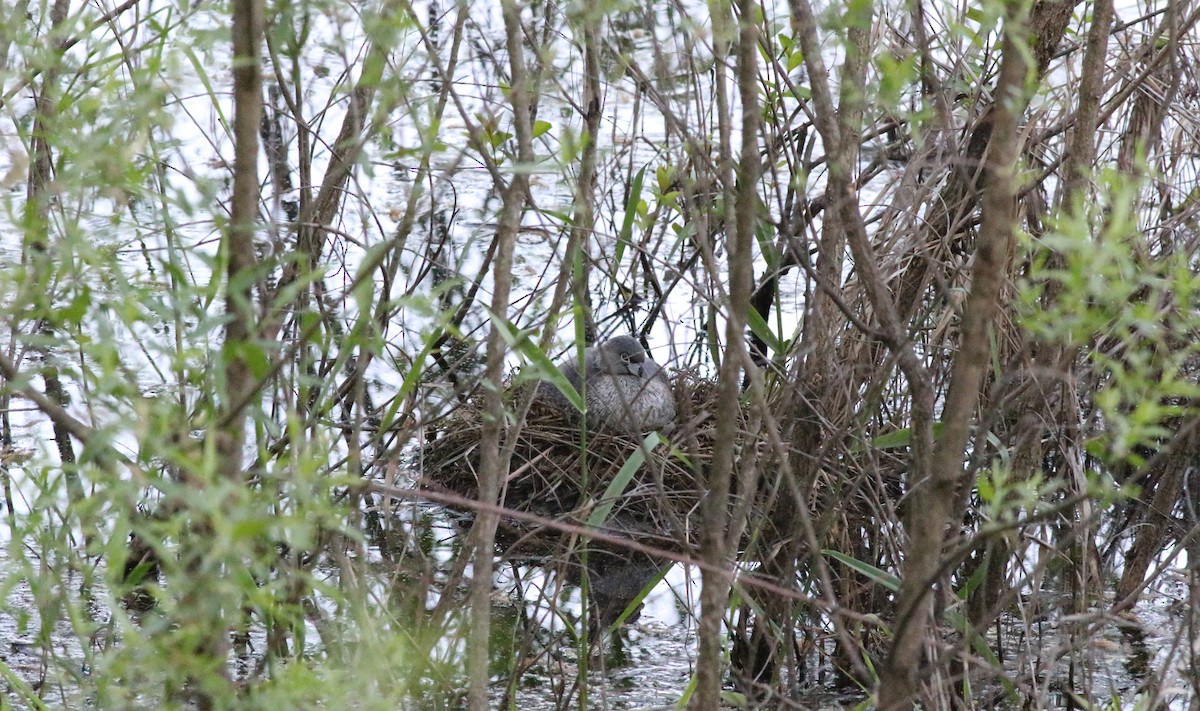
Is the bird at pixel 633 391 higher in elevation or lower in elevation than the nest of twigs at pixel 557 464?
higher

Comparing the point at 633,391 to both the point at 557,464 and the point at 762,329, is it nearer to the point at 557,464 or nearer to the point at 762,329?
the point at 557,464

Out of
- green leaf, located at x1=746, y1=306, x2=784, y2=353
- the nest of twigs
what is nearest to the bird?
the nest of twigs

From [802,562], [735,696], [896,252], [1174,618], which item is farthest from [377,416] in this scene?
[1174,618]

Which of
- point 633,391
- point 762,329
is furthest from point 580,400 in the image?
point 633,391

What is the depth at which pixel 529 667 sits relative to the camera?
277cm

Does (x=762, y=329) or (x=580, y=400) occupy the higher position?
(x=762, y=329)

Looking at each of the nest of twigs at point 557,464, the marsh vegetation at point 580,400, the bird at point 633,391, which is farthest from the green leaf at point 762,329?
the bird at point 633,391

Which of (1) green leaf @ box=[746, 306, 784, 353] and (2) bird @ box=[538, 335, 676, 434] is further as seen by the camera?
(2) bird @ box=[538, 335, 676, 434]

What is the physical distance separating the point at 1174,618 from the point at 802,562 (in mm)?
1002

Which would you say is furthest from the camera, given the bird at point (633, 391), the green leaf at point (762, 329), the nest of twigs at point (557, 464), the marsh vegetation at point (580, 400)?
the bird at point (633, 391)

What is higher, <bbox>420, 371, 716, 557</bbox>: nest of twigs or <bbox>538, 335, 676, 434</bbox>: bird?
<bbox>538, 335, 676, 434</bbox>: bird

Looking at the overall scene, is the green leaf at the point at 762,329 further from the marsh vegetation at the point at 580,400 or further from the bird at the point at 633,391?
the bird at the point at 633,391

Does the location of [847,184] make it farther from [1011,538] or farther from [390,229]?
[390,229]

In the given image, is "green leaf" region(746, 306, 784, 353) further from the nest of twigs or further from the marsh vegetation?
the nest of twigs
